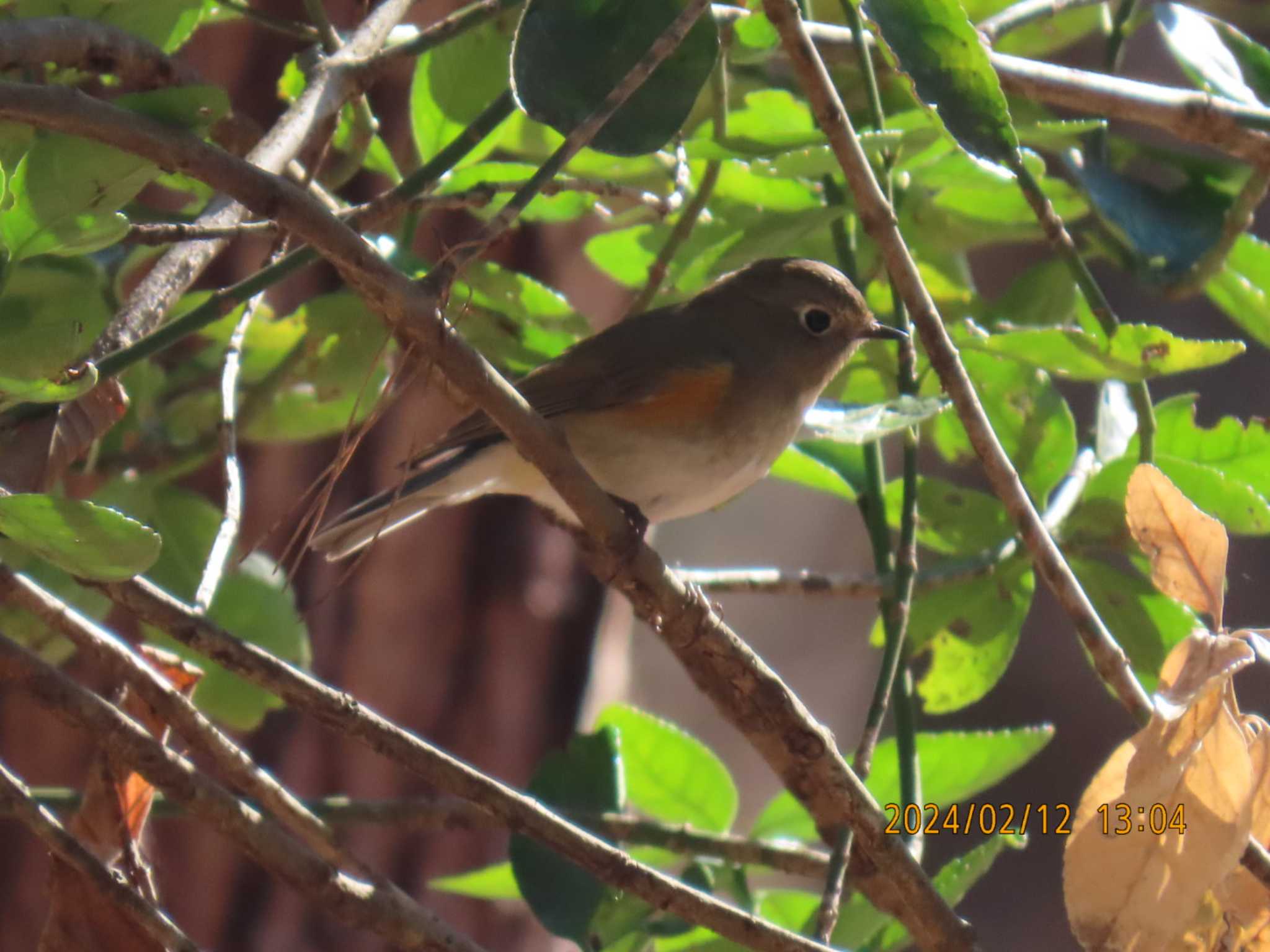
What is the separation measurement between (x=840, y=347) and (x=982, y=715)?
3.66 metres

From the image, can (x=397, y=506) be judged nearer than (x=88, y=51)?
No

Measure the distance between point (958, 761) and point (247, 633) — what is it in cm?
102

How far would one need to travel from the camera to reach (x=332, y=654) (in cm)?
380

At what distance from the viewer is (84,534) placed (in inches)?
47.1

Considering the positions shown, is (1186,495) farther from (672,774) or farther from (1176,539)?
(672,774)

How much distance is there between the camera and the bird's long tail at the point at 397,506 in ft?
8.12

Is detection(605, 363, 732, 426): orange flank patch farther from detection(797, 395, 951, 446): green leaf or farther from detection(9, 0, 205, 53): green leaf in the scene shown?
detection(9, 0, 205, 53): green leaf

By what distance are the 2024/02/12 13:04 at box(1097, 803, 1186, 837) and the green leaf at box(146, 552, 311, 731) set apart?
1.22 m

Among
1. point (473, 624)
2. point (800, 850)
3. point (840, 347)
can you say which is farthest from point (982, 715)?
point (800, 850)

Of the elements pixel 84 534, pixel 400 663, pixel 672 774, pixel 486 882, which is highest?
pixel 84 534

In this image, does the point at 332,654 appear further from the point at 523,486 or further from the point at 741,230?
the point at 741,230

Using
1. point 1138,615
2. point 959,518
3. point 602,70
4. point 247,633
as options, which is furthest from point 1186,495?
point 247,633

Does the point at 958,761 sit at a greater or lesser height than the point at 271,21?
lesser

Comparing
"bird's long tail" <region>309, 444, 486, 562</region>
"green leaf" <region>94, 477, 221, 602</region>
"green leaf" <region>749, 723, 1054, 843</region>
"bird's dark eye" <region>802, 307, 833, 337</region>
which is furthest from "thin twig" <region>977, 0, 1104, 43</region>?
"green leaf" <region>94, 477, 221, 602</region>
